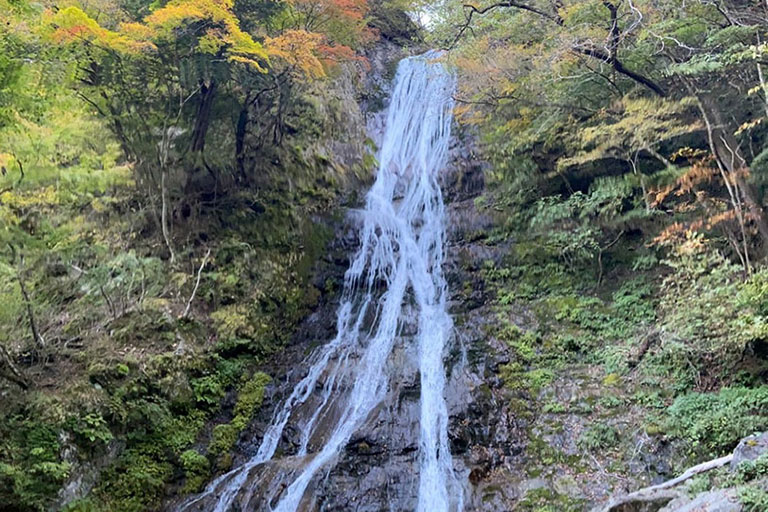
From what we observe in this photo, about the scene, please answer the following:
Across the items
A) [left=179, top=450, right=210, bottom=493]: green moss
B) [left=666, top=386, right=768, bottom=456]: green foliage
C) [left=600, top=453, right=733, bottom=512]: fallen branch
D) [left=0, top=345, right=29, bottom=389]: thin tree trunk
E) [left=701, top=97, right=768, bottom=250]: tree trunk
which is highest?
[left=701, top=97, right=768, bottom=250]: tree trunk

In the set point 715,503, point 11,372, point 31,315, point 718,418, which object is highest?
point 31,315

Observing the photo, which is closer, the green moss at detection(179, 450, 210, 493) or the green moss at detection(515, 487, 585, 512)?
the green moss at detection(515, 487, 585, 512)

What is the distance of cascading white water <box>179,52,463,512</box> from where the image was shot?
22.7ft

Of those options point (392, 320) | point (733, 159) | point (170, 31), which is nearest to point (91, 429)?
point (392, 320)

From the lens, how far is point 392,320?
10281 mm

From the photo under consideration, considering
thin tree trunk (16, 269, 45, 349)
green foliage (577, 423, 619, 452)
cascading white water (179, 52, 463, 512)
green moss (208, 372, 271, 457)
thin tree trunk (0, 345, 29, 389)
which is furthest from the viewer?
green moss (208, 372, 271, 457)

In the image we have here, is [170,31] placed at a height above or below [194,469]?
above

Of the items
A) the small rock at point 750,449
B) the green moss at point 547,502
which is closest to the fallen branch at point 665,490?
the small rock at point 750,449

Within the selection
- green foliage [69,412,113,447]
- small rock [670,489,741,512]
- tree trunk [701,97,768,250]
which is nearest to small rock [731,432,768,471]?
small rock [670,489,741,512]

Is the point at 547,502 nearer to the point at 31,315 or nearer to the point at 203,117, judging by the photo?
the point at 31,315

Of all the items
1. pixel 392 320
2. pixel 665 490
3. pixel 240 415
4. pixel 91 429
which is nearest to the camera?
pixel 665 490

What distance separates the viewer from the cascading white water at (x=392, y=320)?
691 centimetres

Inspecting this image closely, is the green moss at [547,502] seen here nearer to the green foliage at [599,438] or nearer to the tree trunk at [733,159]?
the green foliage at [599,438]

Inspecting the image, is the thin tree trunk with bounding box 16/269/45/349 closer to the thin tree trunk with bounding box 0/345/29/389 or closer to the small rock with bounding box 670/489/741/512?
the thin tree trunk with bounding box 0/345/29/389
